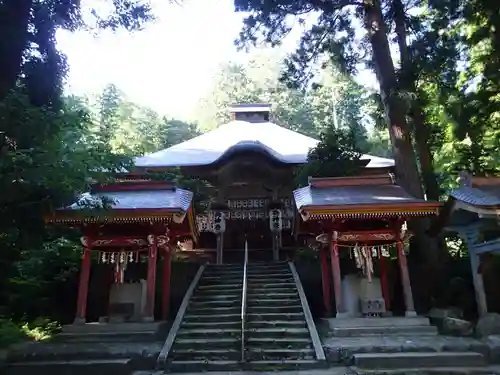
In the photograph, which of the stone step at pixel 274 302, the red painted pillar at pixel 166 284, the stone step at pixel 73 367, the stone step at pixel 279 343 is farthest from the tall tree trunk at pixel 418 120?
the stone step at pixel 73 367

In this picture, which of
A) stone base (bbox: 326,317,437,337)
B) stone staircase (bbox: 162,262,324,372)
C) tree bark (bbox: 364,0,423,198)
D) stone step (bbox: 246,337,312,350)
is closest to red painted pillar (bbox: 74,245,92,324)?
stone staircase (bbox: 162,262,324,372)

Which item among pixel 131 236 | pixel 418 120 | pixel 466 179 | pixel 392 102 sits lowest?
pixel 131 236

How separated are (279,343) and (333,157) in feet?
21.8

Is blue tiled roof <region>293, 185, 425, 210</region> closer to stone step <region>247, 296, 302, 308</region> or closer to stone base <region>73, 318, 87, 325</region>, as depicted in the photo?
stone step <region>247, 296, 302, 308</region>

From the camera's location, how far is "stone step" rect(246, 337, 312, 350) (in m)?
7.44

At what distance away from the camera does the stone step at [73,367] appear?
665cm

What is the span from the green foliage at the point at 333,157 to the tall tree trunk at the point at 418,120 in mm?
1760

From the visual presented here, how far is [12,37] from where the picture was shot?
7.41 m

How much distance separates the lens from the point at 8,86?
7.27 meters

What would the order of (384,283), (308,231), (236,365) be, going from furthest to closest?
(308,231)
(384,283)
(236,365)

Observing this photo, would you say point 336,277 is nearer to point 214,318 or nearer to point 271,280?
point 271,280

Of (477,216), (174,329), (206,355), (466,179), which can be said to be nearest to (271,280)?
(174,329)

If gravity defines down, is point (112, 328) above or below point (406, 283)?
below

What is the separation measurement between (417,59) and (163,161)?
958cm
